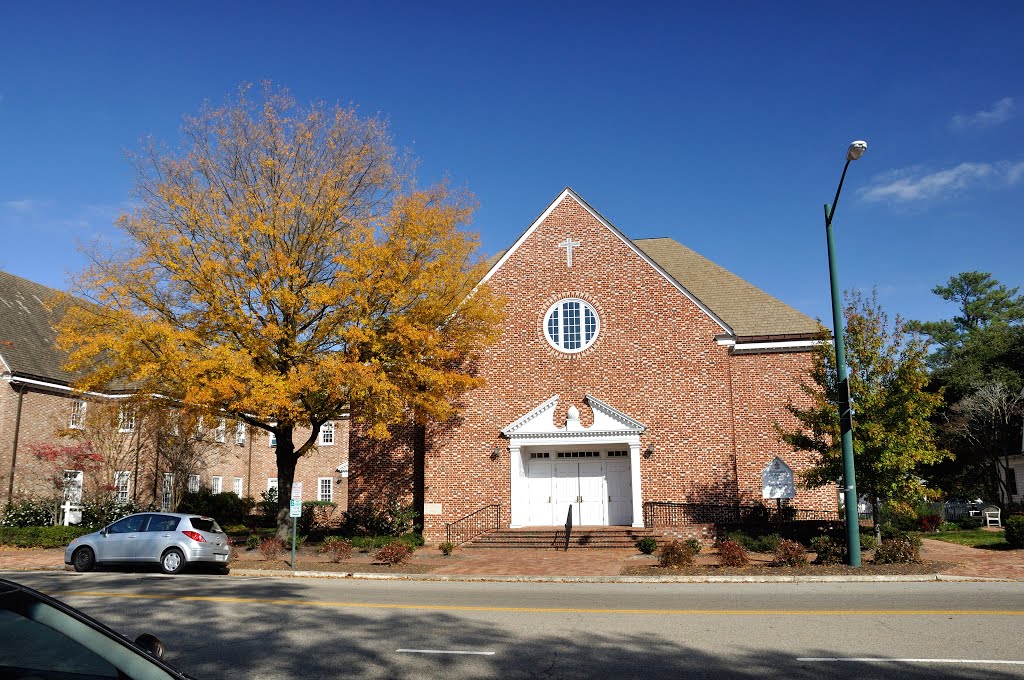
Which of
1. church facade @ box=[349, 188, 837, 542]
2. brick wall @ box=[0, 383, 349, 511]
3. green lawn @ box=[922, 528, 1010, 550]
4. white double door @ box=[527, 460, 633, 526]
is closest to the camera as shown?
green lawn @ box=[922, 528, 1010, 550]

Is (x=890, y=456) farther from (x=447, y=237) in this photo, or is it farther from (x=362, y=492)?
(x=362, y=492)

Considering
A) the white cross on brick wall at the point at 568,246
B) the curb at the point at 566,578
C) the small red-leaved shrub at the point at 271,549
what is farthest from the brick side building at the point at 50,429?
the white cross on brick wall at the point at 568,246

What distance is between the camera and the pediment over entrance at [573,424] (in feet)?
81.2

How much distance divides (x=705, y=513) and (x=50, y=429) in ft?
84.9

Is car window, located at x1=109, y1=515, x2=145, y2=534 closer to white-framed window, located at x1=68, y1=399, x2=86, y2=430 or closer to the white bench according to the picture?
white-framed window, located at x1=68, y1=399, x2=86, y2=430

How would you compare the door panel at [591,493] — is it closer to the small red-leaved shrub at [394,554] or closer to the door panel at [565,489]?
the door panel at [565,489]

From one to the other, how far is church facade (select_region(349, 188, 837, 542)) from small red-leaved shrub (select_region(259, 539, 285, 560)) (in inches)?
219

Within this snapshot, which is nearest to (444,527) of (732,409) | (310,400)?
(310,400)

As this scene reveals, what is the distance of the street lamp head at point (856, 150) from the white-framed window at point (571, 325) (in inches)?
458

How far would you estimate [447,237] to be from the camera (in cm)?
2228

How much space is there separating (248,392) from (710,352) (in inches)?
577

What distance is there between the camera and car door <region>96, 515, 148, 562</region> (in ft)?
61.2

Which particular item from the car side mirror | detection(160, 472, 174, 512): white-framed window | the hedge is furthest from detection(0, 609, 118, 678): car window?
detection(160, 472, 174, 512): white-framed window

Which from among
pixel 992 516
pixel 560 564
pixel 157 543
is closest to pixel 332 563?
pixel 157 543
